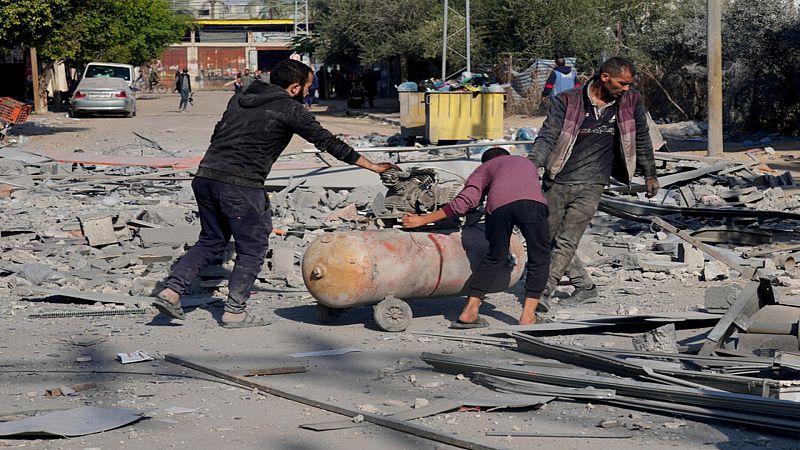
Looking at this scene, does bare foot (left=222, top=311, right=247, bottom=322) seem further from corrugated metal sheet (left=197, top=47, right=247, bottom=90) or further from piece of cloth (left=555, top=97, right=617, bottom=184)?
corrugated metal sheet (left=197, top=47, right=247, bottom=90)

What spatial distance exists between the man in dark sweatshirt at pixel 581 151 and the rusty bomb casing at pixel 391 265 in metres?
0.41

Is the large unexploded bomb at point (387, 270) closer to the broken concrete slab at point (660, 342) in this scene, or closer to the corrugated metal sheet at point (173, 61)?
the broken concrete slab at point (660, 342)

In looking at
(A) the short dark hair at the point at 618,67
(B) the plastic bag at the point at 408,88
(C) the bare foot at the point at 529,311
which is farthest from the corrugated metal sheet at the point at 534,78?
(C) the bare foot at the point at 529,311

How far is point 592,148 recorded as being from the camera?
834 centimetres

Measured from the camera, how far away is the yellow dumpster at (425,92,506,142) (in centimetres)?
2452

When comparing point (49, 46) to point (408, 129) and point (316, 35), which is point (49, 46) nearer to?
point (408, 129)

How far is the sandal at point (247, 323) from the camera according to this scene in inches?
316

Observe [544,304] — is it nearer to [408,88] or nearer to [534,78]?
[408,88]

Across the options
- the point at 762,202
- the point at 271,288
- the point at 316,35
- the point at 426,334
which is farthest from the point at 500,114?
the point at 316,35

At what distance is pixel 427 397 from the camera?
19.8 feet

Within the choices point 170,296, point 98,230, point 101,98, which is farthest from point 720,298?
point 101,98

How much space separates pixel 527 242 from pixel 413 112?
18.5 metres

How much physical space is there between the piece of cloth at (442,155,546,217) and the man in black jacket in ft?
2.13

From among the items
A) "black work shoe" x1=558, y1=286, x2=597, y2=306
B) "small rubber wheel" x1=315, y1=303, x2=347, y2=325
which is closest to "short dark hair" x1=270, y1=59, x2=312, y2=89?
"small rubber wheel" x1=315, y1=303, x2=347, y2=325
